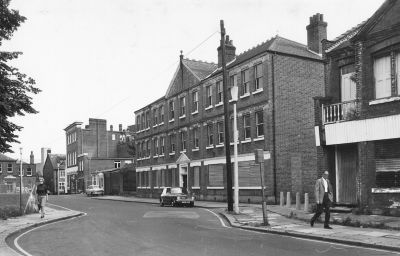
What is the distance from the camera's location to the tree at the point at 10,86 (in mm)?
14883

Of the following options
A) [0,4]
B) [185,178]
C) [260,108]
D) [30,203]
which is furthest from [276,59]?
[0,4]

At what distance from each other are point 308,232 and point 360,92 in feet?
24.5

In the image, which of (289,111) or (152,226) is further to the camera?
(289,111)

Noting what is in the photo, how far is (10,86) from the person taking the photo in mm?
15461

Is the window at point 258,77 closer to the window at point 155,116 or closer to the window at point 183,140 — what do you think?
the window at point 183,140

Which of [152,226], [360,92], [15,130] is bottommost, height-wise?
[152,226]

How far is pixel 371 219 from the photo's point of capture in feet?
55.1

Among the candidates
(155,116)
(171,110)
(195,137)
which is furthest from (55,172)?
(195,137)

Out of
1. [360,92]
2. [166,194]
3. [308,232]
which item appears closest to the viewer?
[308,232]

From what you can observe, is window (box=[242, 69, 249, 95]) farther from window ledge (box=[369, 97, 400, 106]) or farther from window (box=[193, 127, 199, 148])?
window ledge (box=[369, 97, 400, 106])

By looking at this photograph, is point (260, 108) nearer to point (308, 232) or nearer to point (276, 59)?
point (276, 59)

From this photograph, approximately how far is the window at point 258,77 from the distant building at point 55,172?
5757 cm

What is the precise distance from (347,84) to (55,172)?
76.0m

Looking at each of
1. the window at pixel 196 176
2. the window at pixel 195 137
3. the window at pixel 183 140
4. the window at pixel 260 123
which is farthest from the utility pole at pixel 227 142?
the window at pixel 183 140
